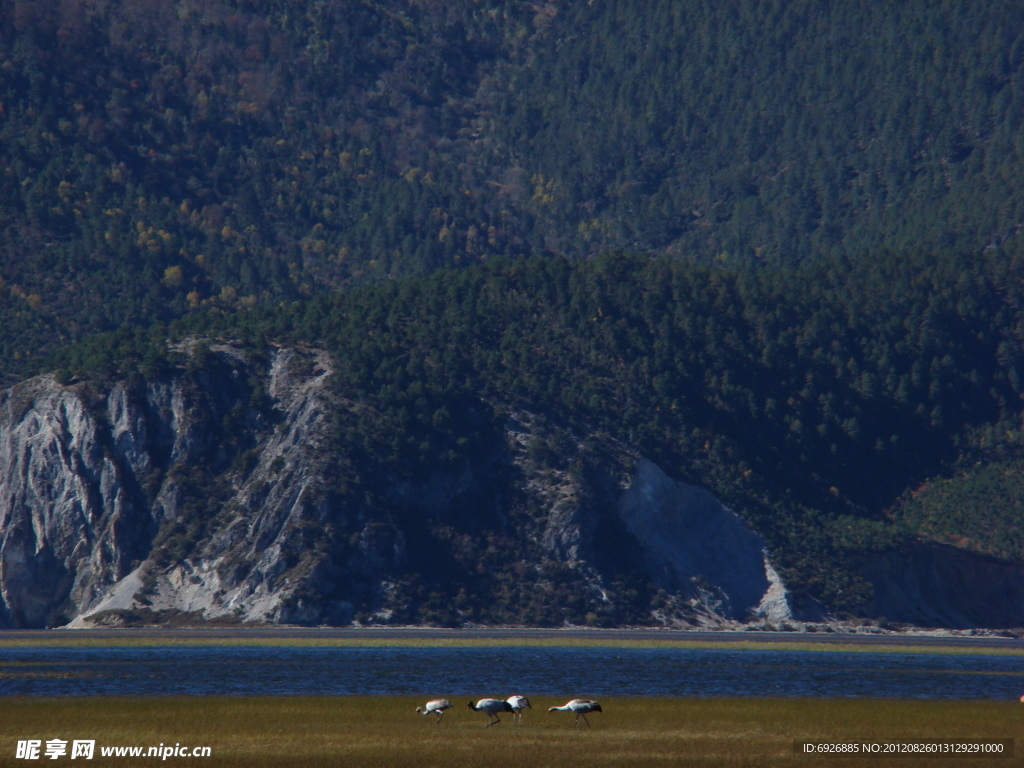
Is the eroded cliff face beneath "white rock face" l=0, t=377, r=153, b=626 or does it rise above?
beneath

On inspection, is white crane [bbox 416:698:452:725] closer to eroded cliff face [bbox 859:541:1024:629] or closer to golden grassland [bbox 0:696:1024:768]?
golden grassland [bbox 0:696:1024:768]

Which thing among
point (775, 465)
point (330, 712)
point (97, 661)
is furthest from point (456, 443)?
point (330, 712)

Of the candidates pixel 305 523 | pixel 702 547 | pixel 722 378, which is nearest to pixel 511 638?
pixel 305 523

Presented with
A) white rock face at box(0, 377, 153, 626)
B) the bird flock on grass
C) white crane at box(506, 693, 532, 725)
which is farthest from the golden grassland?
white rock face at box(0, 377, 153, 626)

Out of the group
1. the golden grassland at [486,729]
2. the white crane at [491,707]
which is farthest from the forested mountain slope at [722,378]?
the white crane at [491,707]

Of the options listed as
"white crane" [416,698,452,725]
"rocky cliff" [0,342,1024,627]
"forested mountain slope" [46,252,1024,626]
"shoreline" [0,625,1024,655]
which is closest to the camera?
"white crane" [416,698,452,725]

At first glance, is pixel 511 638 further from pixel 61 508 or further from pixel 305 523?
pixel 61 508
